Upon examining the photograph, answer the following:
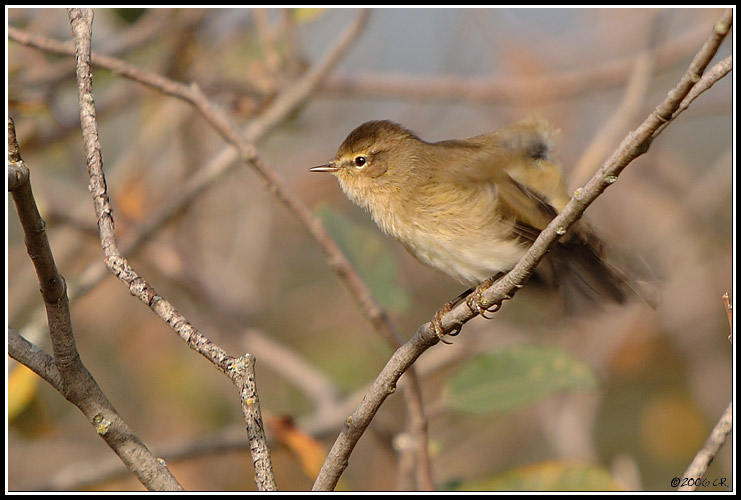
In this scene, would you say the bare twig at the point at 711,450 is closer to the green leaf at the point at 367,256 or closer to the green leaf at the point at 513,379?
the green leaf at the point at 513,379

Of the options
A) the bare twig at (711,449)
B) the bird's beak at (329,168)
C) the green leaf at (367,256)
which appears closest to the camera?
the bare twig at (711,449)

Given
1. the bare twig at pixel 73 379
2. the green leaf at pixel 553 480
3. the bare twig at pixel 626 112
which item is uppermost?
the bare twig at pixel 626 112

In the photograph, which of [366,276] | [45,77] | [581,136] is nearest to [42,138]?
[45,77]

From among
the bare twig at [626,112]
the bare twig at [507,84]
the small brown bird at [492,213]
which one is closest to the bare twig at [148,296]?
the small brown bird at [492,213]

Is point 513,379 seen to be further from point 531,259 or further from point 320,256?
point 320,256

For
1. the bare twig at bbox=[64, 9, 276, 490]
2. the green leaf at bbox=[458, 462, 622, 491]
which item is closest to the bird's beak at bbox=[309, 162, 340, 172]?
the green leaf at bbox=[458, 462, 622, 491]

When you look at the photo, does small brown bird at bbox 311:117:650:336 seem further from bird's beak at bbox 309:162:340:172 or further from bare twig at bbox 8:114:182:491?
bare twig at bbox 8:114:182:491

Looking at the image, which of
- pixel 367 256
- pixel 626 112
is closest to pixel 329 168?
pixel 367 256
